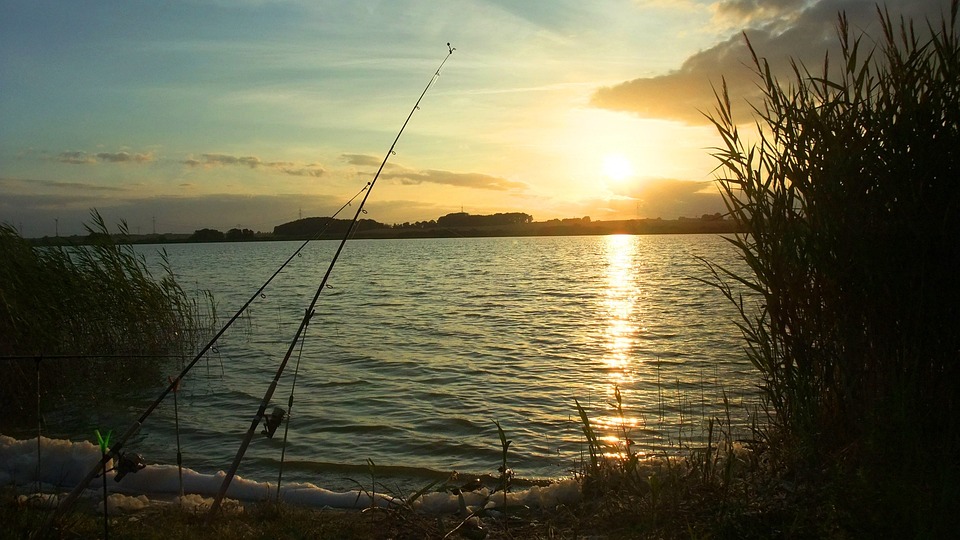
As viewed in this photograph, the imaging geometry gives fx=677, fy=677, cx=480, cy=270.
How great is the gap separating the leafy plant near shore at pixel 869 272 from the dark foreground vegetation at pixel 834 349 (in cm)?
1

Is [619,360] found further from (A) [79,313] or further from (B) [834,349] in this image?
(A) [79,313]

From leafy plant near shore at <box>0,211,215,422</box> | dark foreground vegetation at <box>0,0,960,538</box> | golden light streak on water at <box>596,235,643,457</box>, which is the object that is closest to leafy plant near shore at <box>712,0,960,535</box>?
dark foreground vegetation at <box>0,0,960,538</box>

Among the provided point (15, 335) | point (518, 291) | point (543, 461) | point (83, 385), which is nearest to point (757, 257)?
point (543, 461)

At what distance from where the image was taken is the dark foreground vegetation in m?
4.86

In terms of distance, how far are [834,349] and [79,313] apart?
45.2 ft

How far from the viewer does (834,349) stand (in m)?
A: 5.58

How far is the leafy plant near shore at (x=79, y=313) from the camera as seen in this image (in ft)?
38.3

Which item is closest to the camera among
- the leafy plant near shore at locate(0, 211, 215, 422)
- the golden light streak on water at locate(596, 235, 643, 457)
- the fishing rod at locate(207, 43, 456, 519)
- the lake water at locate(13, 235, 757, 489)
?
the fishing rod at locate(207, 43, 456, 519)

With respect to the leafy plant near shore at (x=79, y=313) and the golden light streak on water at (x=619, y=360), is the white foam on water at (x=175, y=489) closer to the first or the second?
the golden light streak on water at (x=619, y=360)

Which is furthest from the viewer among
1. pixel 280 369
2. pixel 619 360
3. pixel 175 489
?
pixel 619 360

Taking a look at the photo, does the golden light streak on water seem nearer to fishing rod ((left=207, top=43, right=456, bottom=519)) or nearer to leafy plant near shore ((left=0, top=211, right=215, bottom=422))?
fishing rod ((left=207, top=43, right=456, bottom=519))

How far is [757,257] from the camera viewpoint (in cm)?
611

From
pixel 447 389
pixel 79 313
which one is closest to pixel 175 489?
pixel 447 389

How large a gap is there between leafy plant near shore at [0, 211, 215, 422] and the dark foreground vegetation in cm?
764
